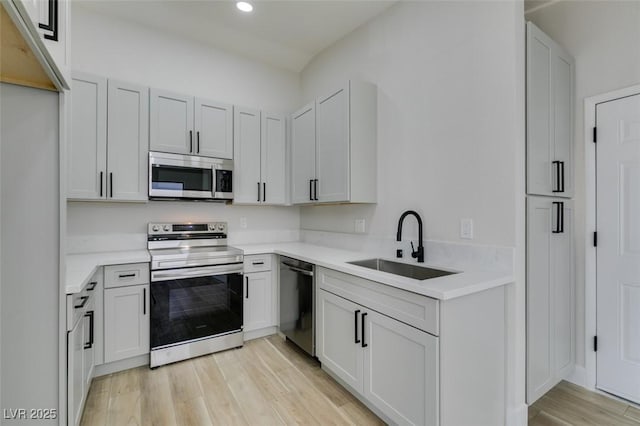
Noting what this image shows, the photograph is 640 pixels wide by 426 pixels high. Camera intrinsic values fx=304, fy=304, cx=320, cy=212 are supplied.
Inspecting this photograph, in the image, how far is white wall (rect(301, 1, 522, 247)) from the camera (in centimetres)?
185

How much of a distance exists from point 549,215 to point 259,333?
270 centimetres

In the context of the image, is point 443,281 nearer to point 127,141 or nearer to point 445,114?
point 445,114

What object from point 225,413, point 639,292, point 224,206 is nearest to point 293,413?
point 225,413

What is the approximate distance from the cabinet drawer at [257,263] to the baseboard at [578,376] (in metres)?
2.64

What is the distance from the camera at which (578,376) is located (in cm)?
227

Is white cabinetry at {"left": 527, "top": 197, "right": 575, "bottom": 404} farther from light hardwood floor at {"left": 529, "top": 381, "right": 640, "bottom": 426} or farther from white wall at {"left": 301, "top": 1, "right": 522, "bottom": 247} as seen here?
white wall at {"left": 301, "top": 1, "right": 522, "bottom": 247}

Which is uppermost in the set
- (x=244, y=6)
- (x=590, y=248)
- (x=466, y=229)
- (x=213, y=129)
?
(x=244, y=6)

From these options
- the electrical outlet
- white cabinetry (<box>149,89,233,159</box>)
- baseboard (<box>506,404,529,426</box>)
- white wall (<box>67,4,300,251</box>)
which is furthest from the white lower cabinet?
white cabinetry (<box>149,89,233,159</box>)

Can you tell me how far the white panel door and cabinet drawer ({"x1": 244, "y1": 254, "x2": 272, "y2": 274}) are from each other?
2.70m

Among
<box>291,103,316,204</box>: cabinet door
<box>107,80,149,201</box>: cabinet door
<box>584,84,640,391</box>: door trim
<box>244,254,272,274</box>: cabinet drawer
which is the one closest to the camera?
<box>584,84,640,391</box>: door trim

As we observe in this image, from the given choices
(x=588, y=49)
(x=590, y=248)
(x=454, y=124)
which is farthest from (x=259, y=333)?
(x=588, y=49)

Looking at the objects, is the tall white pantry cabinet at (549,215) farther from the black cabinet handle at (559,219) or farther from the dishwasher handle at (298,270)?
the dishwasher handle at (298,270)

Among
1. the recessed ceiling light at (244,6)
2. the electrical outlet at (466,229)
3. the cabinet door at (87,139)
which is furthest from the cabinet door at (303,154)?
the cabinet door at (87,139)

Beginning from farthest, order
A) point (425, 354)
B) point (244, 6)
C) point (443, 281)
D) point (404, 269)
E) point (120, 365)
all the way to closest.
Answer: point (244, 6) → point (120, 365) → point (404, 269) → point (443, 281) → point (425, 354)
